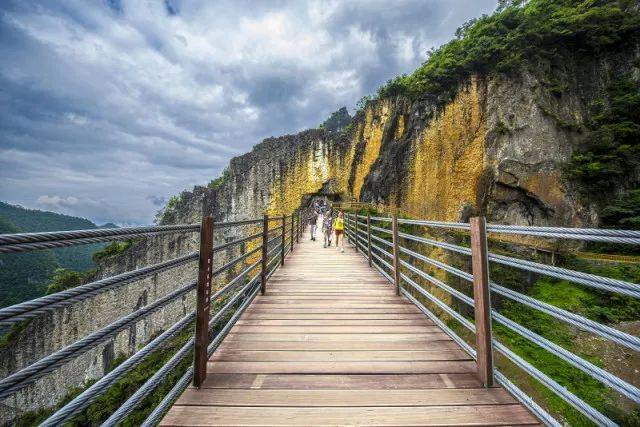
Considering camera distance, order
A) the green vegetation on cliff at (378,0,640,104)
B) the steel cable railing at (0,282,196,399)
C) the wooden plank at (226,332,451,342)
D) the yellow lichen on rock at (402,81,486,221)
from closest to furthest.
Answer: the steel cable railing at (0,282,196,399), the wooden plank at (226,332,451,342), the green vegetation on cliff at (378,0,640,104), the yellow lichen on rock at (402,81,486,221)

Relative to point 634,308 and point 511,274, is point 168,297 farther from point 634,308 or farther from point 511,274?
point 511,274

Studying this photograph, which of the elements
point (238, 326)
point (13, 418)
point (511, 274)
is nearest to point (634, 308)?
point (511, 274)

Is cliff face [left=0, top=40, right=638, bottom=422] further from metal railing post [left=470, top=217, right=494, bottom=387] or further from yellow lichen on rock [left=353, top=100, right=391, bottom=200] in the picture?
Result: metal railing post [left=470, top=217, right=494, bottom=387]

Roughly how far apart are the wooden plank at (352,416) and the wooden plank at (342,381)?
0.22 metres

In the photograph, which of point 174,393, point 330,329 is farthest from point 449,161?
point 174,393

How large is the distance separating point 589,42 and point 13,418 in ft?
132

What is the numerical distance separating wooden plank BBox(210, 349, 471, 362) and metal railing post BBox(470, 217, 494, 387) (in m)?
0.39

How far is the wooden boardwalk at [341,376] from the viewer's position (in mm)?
1751

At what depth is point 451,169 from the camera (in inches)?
618

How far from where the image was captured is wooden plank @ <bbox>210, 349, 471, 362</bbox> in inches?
95.0

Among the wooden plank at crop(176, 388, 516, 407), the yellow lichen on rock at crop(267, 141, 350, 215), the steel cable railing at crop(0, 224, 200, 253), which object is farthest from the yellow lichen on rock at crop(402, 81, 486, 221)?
the steel cable railing at crop(0, 224, 200, 253)

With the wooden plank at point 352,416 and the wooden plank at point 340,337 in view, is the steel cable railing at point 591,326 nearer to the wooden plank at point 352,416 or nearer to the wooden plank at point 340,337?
the wooden plank at point 352,416

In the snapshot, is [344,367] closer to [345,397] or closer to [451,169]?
[345,397]

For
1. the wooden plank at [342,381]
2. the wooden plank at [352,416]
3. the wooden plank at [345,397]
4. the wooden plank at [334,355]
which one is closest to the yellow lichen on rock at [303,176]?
the wooden plank at [334,355]
